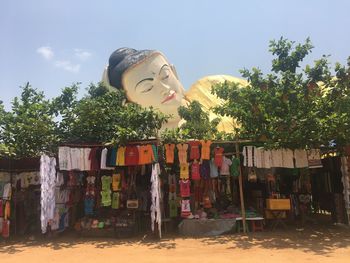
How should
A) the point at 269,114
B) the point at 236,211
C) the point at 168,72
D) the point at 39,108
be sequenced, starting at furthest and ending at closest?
the point at 168,72 → the point at 39,108 → the point at 236,211 → the point at 269,114

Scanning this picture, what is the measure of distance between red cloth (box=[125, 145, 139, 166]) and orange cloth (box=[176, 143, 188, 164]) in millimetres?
1104

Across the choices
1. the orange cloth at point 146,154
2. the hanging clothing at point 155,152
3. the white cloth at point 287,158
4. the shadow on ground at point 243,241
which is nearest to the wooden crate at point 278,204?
the shadow on ground at point 243,241

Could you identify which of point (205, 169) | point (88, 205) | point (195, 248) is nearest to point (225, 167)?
point (205, 169)

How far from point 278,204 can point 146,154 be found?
12.9 feet

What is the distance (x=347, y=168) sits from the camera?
10.5 meters

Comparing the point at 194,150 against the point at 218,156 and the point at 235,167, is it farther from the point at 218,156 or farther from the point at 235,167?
the point at 235,167

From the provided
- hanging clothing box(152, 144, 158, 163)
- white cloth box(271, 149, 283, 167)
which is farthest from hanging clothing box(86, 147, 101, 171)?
white cloth box(271, 149, 283, 167)

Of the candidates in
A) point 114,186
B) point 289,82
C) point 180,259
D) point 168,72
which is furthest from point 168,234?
point 168,72

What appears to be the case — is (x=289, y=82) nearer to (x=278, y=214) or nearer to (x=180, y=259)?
(x=278, y=214)

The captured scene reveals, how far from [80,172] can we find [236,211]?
14.7ft

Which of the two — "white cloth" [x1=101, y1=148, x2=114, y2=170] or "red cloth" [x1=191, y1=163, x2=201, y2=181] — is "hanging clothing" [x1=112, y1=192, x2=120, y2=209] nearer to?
"white cloth" [x1=101, y1=148, x2=114, y2=170]

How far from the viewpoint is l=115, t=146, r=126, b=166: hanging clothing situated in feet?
32.5

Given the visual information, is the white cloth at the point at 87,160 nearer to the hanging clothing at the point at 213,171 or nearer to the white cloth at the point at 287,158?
the hanging clothing at the point at 213,171

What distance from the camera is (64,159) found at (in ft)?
32.6
